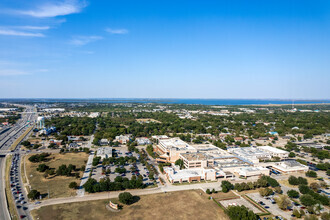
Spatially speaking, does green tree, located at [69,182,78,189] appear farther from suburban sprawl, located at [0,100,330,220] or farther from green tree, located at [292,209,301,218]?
green tree, located at [292,209,301,218]

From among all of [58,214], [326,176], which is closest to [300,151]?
[326,176]

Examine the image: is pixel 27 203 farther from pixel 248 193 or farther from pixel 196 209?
pixel 248 193

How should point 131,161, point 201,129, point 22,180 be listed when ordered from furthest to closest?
point 201,129 < point 131,161 < point 22,180

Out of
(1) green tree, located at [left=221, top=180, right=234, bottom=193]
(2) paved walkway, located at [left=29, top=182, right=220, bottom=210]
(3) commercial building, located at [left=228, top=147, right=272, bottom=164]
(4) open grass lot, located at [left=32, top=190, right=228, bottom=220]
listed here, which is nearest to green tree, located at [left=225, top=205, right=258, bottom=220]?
(4) open grass lot, located at [left=32, top=190, right=228, bottom=220]

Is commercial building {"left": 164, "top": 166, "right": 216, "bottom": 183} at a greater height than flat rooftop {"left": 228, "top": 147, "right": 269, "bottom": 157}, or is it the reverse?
flat rooftop {"left": 228, "top": 147, "right": 269, "bottom": 157}

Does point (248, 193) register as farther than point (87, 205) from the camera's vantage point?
Yes

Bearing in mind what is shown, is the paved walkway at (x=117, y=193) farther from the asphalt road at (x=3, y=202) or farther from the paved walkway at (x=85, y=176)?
the asphalt road at (x=3, y=202)
